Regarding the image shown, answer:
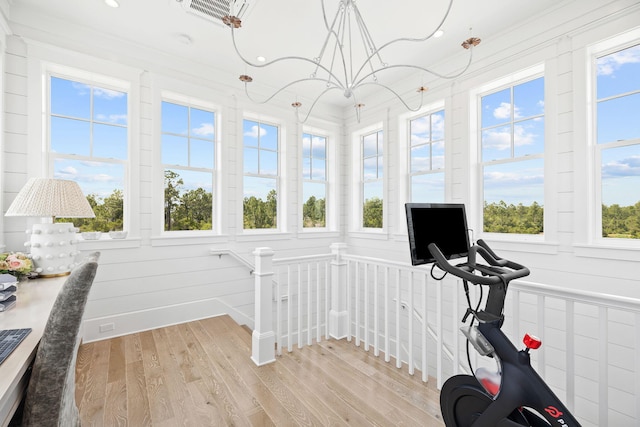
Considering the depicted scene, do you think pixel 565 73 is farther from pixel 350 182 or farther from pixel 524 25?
pixel 350 182

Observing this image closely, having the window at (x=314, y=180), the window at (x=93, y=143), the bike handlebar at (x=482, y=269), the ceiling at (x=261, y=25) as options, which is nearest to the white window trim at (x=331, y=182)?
the window at (x=314, y=180)

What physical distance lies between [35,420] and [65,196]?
1.62 m

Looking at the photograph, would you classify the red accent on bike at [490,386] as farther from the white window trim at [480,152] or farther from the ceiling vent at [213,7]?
the ceiling vent at [213,7]

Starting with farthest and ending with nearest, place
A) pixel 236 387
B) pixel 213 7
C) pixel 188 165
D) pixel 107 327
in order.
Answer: pixel 188 165 < pixel 107 327 < pixel 213 7 < pixel 236 387

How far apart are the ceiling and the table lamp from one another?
5.62ft

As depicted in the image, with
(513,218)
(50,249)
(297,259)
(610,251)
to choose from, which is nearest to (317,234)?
(297,259)

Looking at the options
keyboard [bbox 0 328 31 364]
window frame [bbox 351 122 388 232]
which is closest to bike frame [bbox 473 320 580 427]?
keyboard [bbox 0 328 31 364]

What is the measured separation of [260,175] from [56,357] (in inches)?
129

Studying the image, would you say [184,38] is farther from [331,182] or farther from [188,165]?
[331,182]

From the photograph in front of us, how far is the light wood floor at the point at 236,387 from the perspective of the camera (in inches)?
68.6

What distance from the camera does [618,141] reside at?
2291 millimetres

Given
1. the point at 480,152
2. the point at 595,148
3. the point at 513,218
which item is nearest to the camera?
the point at 595,148

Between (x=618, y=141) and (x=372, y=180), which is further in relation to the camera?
(x=372, y=180)

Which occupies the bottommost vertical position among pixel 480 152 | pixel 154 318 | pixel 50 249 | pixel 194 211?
pixel 154 318
